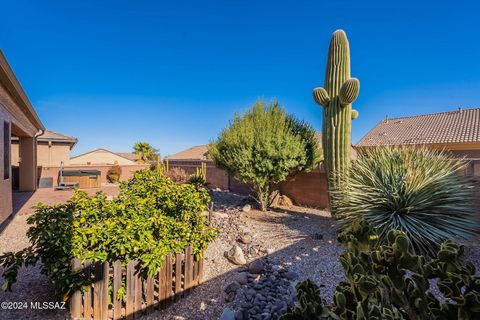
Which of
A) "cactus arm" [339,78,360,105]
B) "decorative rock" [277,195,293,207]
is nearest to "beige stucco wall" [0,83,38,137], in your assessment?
"cactus arm" [339,78,360,105]

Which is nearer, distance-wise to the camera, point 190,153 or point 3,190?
point 3,190

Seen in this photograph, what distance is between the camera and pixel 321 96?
24.1ft

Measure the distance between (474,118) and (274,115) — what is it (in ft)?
55.9

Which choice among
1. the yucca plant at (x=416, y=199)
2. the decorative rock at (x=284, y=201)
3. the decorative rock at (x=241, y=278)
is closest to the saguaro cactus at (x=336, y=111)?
the yucca plant at (x=416, y=199)

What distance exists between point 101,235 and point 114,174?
19.0 m

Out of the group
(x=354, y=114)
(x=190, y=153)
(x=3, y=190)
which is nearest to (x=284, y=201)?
(x=354, y=114)

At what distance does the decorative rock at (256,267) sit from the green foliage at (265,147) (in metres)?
4.28

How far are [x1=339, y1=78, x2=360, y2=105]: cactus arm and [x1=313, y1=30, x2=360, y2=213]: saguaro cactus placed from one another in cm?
6

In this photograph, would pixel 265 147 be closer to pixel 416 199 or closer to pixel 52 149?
pixel 416 199

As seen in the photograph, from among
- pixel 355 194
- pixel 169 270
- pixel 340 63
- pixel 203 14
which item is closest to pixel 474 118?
pixel 340 63

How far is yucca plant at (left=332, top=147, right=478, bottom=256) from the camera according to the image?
16.4 feet

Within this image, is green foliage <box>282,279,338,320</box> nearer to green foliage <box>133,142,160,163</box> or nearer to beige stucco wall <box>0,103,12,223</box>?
beige stucco wall <box>0,103,12,223</box>

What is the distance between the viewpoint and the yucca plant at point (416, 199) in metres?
4.99

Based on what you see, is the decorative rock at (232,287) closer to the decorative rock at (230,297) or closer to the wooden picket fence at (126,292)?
the decorative rock at (230,297)
